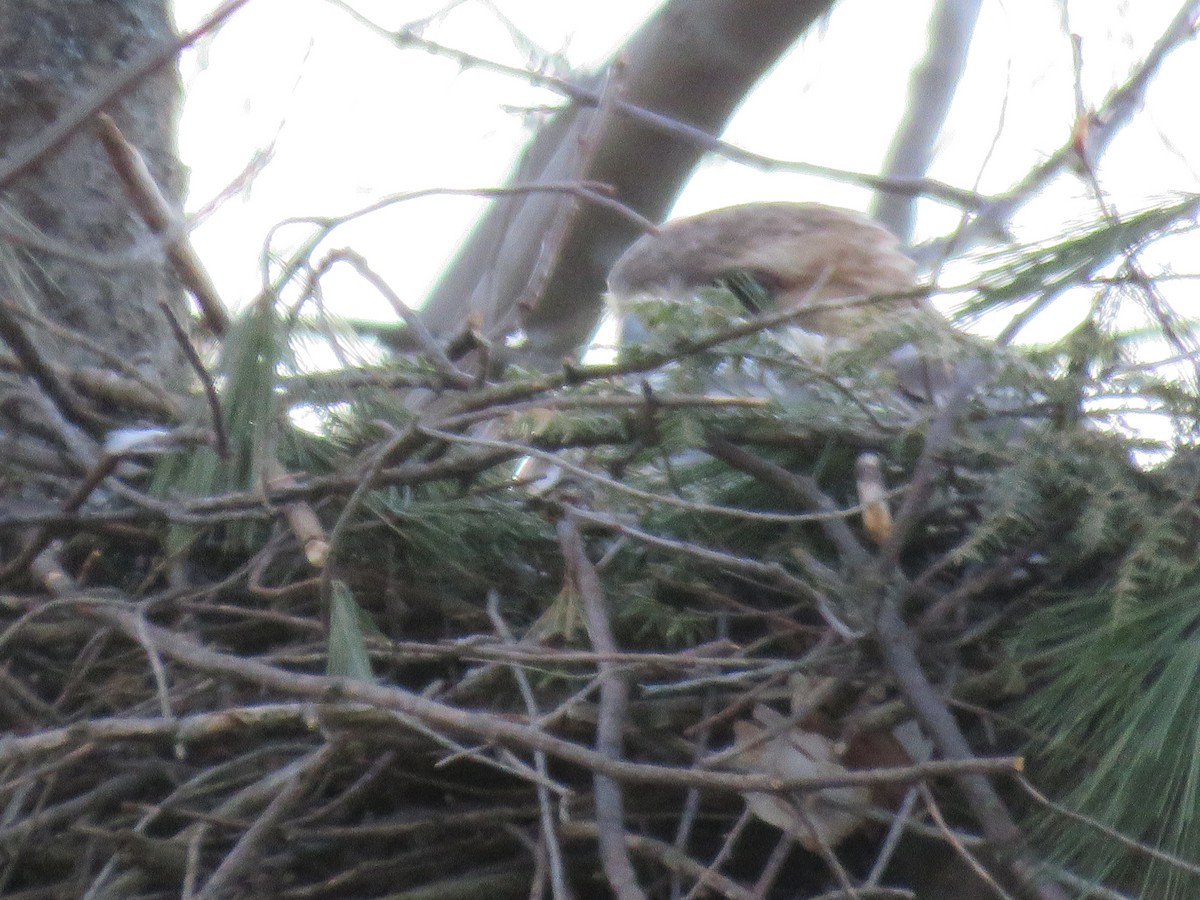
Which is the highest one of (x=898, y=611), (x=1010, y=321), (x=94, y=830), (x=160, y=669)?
(x=1010, y=321)

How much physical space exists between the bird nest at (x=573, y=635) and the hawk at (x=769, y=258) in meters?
0.56

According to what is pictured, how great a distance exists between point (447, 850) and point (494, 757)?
0.25 ft

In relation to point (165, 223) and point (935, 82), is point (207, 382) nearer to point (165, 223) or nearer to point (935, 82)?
point (165, 223)

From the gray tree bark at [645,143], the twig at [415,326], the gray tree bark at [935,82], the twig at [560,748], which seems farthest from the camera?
the gray tree bark at [935,82]

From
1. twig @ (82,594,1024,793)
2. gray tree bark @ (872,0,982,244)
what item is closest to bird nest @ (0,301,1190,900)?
twig @ (82,594,1024,793)

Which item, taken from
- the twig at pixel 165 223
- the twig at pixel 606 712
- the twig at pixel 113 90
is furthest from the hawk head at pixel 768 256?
the twig at pixel 113 90

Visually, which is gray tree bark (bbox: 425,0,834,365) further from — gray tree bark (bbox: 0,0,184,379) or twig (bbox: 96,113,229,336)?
twig (bbox: 96,113,229,336)

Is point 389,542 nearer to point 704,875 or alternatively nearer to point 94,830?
point 94,830

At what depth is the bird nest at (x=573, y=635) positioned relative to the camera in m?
0.94

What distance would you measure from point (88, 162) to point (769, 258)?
0.85 m

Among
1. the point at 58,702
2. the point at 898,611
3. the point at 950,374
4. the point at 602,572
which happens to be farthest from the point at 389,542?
the point at 950,374

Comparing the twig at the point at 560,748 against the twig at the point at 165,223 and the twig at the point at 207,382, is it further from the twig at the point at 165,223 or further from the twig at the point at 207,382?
the twig at the point at 165,223

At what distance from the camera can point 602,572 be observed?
120 cm

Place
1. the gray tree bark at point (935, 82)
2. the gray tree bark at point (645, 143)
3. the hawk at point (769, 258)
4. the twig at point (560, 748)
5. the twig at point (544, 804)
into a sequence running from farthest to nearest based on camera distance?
the gray tree bark at point (935, 82) < the gray tree bark at point (645, 143) < the hawk at point (769, 258) < the twig at point (544, 804) < the twig at point (560, 748)
